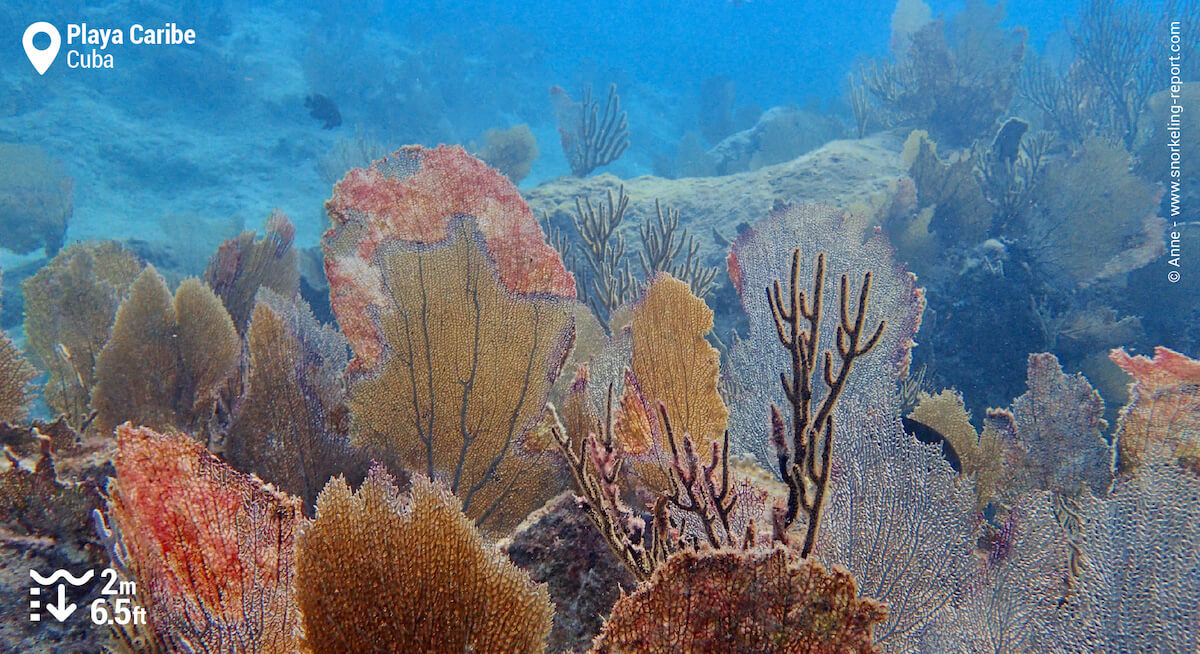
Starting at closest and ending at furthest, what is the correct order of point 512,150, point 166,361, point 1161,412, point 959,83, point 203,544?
point 203,544 < point 1161,412 < point 166,361 < point 959,83 < point 512,150

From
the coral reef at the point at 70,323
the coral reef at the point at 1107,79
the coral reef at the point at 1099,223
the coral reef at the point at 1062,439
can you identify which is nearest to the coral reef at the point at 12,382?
the coral reef at the point at 70,323

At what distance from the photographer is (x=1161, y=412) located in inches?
107

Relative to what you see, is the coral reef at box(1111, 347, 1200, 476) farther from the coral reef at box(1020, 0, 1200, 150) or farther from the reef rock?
the coral reef at box(1020, 0, 1200, 150)

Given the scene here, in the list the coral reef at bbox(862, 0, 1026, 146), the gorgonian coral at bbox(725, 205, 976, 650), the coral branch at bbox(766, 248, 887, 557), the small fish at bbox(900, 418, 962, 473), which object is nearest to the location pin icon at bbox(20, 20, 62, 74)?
the coral branch at bbox(766, 248, 887, 557)

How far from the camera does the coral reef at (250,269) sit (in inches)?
191

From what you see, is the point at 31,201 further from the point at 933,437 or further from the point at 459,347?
the point at 933,437

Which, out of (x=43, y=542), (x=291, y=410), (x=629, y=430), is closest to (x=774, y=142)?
(x=629, y=430)

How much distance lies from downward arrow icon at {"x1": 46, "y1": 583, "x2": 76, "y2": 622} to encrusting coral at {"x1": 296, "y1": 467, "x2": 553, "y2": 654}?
107cm

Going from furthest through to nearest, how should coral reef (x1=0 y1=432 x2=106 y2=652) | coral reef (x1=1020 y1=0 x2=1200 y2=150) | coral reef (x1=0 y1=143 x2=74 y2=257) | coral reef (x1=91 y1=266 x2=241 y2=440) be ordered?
coral reef (x1=0 y1=143 x2=74 y2=257) < coral reef (x1=1020 y1=0 x2=1200 y2=150) < coral reef (x1=91 y1=266 x2=241 y2=440) < coral reef (x1=0 y1=432 x2=106 y2=652)

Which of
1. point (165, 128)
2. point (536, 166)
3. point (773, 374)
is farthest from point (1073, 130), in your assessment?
point (165, 128)

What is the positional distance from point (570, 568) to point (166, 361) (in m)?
2.80

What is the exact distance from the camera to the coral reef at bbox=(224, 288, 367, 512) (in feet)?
8.20

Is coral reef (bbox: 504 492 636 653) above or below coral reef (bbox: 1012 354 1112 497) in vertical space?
below

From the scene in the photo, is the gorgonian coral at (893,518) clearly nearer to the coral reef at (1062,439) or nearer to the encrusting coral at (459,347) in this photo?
the encrusting coral at (459,347)
